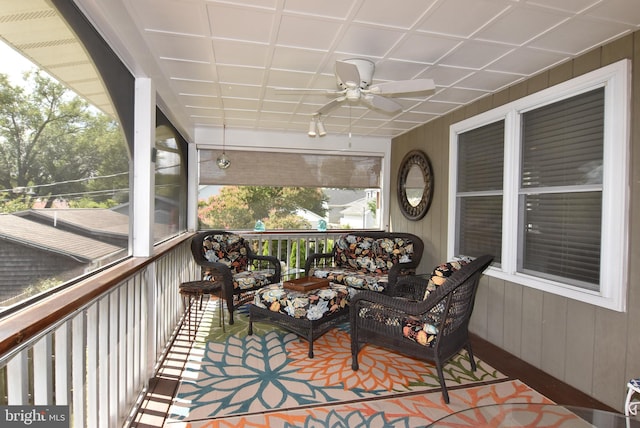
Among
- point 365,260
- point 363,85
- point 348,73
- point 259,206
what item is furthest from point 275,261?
point 348,73

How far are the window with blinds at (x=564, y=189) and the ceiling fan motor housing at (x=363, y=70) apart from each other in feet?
5.03

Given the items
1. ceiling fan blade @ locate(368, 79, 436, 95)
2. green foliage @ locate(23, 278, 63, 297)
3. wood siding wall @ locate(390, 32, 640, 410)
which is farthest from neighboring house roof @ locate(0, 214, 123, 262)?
wood siding wall @ locate(390, 32, 640, 410)

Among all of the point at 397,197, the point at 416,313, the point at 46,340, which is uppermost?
the point at 397,197

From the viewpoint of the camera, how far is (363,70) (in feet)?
9.00

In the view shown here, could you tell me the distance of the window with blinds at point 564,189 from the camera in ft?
8.48

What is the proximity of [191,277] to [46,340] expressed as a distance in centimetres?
372

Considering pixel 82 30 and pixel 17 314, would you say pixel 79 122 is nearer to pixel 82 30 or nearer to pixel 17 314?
pixel 82 30

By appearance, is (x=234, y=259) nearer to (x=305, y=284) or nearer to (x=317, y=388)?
(x=305, y=284)

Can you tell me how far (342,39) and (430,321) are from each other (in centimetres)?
208

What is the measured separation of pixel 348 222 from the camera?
5.99m

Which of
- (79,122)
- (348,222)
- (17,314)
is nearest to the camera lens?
(17,314)

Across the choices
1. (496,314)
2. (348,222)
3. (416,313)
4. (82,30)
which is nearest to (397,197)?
(348,222)

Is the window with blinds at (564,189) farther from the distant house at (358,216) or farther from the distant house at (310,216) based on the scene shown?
the distant house at (310,216)

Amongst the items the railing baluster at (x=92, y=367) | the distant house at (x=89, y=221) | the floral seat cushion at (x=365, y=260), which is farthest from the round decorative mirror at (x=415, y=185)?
the railing baluster at (x=92, y=367)
